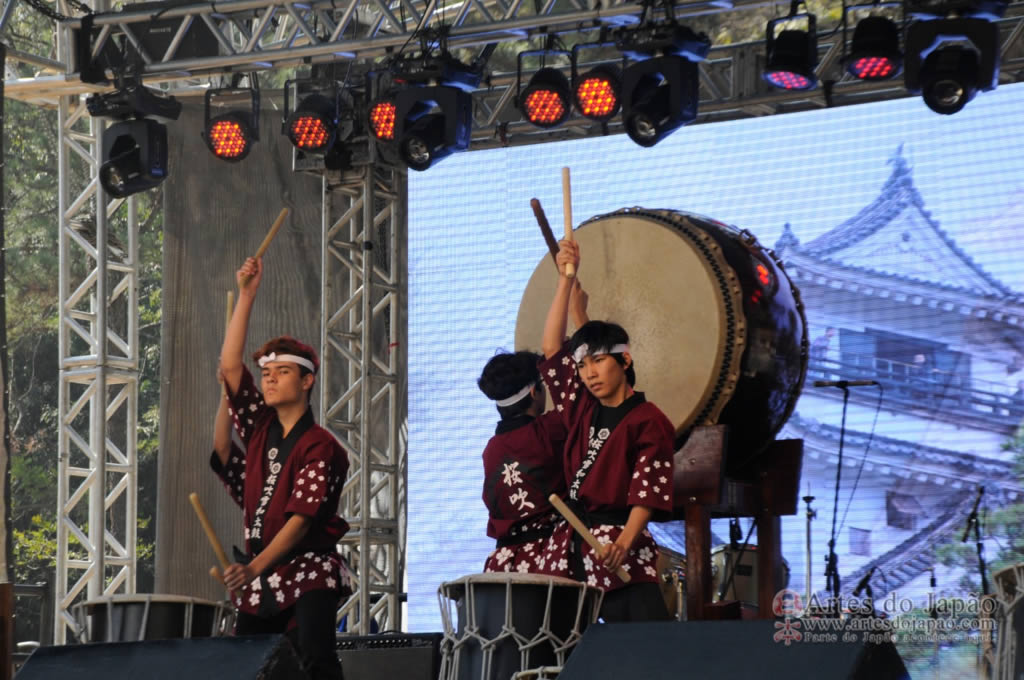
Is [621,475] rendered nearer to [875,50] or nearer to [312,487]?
[312,487]

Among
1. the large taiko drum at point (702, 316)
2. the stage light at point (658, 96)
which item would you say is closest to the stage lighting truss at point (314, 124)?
the stage light at point (658, 96)

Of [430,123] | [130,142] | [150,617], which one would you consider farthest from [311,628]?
[130,142]

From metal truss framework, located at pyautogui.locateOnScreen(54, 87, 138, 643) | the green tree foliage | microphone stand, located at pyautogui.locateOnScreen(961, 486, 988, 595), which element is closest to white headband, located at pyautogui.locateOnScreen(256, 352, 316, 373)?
metal truss framework, located at pyautogui.locateOnScreen(54, 87, 138, 643)

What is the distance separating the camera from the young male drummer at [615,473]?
11.3 feet

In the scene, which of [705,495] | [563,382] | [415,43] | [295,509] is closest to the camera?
[295,509]

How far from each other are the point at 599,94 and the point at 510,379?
179cm

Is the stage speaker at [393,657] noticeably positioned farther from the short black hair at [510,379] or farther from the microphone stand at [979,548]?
the microphone stand at [979,548]

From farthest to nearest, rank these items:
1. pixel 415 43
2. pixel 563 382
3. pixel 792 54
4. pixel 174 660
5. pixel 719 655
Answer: pixel 415 43
pixel 792 54
pixel 563 382
pixel 174 660
pixel 719 655

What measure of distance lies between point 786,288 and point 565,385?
0.93 m

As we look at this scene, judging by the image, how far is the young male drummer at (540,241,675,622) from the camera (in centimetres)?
344

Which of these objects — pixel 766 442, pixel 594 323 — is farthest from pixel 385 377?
pixel 594 323

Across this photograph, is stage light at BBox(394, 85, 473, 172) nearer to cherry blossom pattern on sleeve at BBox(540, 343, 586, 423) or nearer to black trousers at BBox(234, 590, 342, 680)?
cherry blossom pattern on sleeve at BBox(540, 343, 586, 423)

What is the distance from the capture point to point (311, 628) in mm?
3395

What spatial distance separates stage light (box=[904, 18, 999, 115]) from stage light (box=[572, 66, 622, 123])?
106 centimetres
